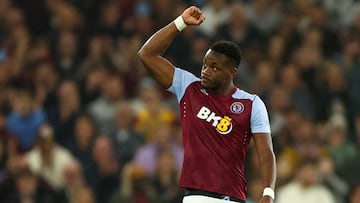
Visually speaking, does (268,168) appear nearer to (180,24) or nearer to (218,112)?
(218,112)

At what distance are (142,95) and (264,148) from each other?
6847mm

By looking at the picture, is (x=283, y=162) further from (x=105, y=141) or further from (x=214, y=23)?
(x=214, y=23)

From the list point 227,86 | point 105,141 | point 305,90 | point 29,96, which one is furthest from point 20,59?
point 227,86

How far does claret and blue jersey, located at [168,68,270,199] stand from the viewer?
28.8 feet

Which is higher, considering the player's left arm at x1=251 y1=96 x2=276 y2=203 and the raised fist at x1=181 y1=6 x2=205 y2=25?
the raised fist at x1=181 y1=6 x2=205 y2=25

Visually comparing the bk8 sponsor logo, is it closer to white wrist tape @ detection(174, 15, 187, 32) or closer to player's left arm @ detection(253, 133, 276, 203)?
player's left arm @ detection(253, 133, 276, 203)

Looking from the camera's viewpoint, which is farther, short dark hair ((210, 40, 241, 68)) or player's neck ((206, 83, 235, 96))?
player's neck ((206, 83, 235, 96))

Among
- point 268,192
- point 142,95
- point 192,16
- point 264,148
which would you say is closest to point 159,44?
point 192,16

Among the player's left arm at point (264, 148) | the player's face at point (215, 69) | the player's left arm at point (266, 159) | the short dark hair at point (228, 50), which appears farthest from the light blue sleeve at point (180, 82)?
the player's left arm at point (266, 159)

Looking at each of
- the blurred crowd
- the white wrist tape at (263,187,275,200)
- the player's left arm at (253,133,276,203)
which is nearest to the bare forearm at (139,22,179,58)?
the player's left arm at (253,133,276,203)

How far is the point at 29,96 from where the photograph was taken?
15391 mm

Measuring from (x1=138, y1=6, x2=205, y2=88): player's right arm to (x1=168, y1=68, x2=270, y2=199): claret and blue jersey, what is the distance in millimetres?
368

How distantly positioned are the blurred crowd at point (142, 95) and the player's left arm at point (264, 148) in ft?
15.2

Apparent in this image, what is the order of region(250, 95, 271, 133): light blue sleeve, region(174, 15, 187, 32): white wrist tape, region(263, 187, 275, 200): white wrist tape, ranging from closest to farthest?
region(263, 187, 275, 200): white wrist tape < region(250, 95, 271, 133): light blue sleeve < region(174, 15, 187, 32): white wrist tape
